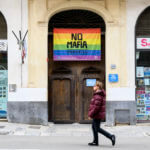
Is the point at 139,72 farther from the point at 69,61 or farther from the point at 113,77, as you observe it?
the point at 69,61

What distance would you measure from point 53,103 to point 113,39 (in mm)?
3511

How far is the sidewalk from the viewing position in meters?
13.8

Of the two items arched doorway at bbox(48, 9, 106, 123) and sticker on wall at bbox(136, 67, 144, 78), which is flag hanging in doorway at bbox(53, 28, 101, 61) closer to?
arched doorway at bbox(48, 9, 106, 123)

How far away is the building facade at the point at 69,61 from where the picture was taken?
51.6 ft

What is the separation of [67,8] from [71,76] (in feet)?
8.91

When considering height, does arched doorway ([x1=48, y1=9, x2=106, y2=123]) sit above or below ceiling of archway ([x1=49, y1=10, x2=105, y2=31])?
below

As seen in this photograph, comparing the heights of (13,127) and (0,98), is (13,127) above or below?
below

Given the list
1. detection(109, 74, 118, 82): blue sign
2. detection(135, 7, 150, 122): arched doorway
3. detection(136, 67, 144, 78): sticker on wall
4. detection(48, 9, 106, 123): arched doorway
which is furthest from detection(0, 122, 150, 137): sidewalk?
detection(136, 67, 144, 78): sticker on wall

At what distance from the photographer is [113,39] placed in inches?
626

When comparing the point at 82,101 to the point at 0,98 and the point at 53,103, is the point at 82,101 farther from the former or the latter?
the point at 0,98

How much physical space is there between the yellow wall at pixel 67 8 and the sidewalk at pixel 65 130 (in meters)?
1.68

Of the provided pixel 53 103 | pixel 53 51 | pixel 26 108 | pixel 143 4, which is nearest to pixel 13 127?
pixel 26 108

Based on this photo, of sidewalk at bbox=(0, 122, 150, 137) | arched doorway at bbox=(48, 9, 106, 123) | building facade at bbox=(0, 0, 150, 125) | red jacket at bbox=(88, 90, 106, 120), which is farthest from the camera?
arched doorway at bbox=(48, 9, 106, 123)

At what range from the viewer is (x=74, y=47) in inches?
634
